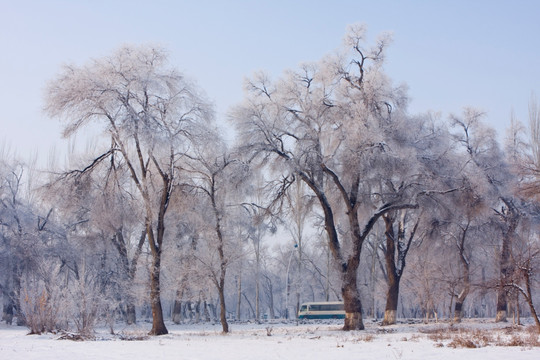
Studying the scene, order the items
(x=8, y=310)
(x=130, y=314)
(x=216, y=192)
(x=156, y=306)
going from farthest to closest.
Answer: (x=130, y=314) → (x=8, y=310) → (x=216, y=192) → (x=156, y=306)

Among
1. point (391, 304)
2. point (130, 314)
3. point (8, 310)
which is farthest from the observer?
point (130, 314)

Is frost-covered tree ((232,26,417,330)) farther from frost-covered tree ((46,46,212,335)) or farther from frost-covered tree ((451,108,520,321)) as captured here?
frost-covered tree ((451,108,520,321))

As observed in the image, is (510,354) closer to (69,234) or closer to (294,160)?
(294,160)

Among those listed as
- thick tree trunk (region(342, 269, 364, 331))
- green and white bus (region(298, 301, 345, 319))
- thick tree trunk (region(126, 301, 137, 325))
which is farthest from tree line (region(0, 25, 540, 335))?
green and white bus (region(298, 301, 345, 319))

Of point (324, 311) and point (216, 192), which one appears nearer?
point (216, 192)

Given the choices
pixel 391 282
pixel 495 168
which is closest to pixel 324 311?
pixel 391 282

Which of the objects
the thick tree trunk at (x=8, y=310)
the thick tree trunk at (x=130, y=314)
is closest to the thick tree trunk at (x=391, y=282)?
the thick tree trunk at (x=130, y=314)

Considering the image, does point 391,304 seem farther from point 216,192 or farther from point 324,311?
point 324,311

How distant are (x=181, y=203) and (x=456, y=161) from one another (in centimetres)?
1495

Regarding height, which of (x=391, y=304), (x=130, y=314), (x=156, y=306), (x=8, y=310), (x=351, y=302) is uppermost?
(x=351, y=302)

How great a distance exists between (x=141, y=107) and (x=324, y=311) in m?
31.4

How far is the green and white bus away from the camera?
162 feet

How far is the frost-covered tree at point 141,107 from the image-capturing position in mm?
24875

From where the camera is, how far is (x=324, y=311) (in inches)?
1983
